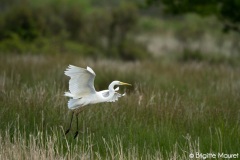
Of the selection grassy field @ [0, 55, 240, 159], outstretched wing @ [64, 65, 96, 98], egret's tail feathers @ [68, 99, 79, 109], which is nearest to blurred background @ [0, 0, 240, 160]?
grassy field @ [0, 55, 240, 159]

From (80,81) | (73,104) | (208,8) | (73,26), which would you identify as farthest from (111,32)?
(80,81)

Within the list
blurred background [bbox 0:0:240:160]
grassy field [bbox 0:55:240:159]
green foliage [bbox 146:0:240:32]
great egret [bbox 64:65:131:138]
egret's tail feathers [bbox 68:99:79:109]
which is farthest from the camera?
green foliage [bbox 146:0:240:32]

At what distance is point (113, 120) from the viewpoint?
7.46 m

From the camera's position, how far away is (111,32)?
24781 millimetres

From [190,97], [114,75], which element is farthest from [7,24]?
[190,97]

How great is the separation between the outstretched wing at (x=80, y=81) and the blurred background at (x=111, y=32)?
29.2 feet

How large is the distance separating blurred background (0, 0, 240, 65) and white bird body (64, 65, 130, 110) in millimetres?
8868

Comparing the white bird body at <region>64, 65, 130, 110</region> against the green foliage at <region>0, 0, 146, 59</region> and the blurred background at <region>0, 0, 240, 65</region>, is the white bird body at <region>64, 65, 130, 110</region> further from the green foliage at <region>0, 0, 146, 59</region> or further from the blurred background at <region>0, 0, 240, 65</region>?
the green foliage at <region>0, 0, 146, 59</region>

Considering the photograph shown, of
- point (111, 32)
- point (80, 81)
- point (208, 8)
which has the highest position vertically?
point (208, 8)

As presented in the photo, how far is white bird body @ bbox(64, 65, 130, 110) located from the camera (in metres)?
6.91

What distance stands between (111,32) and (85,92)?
17741mm

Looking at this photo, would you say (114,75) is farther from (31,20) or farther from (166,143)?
(31,20)

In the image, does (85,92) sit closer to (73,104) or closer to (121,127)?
(73,104)

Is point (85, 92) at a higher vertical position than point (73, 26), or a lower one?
higher
